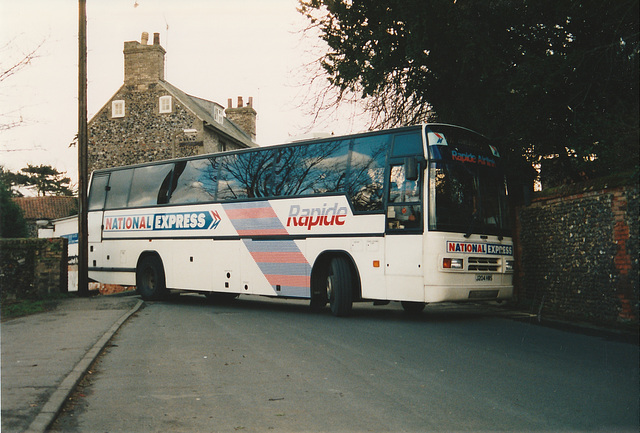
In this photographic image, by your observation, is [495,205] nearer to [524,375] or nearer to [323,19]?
[524,375]

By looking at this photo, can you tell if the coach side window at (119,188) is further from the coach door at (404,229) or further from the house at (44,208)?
the house at (44,208)

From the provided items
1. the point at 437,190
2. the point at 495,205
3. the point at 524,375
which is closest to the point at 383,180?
the point at 437,190

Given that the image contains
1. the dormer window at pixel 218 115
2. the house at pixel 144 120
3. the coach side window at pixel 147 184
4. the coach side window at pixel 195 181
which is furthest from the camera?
the dormer window at pixel 218 115

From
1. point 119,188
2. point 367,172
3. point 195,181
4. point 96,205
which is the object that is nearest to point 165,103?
point 96,205

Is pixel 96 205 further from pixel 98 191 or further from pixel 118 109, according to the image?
pixel 118 109

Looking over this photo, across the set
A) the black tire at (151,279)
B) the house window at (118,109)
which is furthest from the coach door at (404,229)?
the house window at (118,109)

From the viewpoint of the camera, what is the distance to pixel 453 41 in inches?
539

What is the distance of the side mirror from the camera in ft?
37.5

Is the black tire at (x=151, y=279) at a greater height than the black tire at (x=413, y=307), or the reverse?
the black tire at (x=151, y=279)

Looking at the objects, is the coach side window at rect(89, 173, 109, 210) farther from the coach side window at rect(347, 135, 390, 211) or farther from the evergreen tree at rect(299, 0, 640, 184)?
the coach side window at rect(347, 135, 390, 211)

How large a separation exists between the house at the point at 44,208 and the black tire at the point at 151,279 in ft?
160

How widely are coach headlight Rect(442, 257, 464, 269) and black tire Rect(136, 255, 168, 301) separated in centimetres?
806

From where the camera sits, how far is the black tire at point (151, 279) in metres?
16.8

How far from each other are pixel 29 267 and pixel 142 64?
30941 mm
